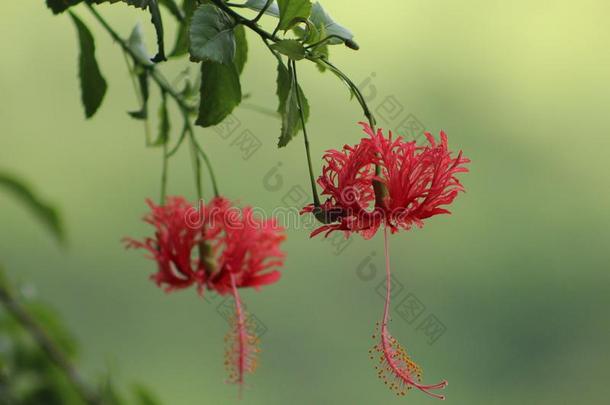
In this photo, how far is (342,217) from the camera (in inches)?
23.7

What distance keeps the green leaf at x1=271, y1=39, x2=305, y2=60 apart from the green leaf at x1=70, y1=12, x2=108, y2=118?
21 centimetres

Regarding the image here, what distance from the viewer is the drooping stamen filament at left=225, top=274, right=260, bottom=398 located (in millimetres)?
662

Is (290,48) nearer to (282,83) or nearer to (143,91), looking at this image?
(282,83)

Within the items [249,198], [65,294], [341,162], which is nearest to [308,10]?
[341,162]

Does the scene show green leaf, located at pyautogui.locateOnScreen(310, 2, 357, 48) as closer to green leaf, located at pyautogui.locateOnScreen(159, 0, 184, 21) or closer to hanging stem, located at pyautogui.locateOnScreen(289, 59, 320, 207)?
hanging stem, located at pyautogui.locateOnScreen(289, 59, 320, 207)

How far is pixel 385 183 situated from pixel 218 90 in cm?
15

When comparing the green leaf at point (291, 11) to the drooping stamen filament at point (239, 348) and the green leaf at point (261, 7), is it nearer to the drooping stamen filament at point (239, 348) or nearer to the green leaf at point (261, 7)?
the green leaf at point (261, 7)

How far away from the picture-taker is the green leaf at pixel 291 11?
60 cm

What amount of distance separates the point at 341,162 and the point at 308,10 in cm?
12

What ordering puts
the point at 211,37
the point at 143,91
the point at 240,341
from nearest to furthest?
1. the point at 211,37
2. the point at 240,341
3. the point at 143,91

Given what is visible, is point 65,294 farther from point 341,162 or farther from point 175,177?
point 341,162

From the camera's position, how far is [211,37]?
0.56 metres

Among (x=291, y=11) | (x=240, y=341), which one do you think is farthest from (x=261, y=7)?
(x=240, y=341)

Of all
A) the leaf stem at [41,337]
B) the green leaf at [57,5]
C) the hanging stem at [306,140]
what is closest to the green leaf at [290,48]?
the hanging stem at [306,140]
